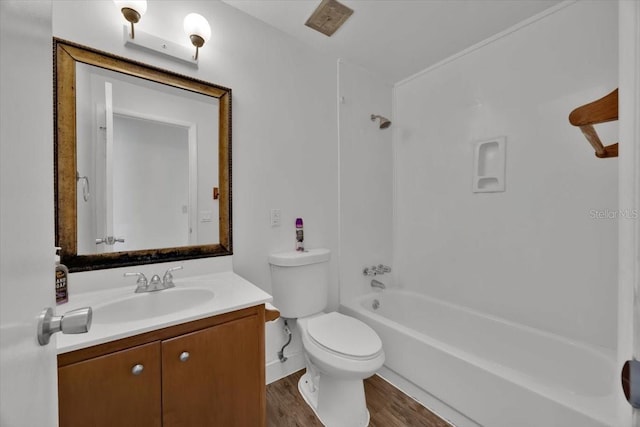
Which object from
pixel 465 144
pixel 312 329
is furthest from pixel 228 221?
pixel 465 144

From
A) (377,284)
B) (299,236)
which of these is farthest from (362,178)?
(377,284)

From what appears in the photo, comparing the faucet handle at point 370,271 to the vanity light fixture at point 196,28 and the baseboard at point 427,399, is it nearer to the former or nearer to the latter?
the baseboard at point 427,399

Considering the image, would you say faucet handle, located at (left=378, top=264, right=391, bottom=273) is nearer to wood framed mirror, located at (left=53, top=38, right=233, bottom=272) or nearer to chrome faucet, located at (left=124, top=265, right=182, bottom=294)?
wood framed mirror, located at (left=53, top=38, right=233, bottom=272)

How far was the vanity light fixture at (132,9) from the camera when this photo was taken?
3.86 ft

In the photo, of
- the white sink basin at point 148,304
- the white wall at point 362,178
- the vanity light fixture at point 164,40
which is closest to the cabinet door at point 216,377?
the white sink basin at point 148,304

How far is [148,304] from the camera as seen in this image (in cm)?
118

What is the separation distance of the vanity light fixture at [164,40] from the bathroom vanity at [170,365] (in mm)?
1172

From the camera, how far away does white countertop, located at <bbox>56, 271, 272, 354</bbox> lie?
0.81 metres

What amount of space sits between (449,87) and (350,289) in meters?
1.79

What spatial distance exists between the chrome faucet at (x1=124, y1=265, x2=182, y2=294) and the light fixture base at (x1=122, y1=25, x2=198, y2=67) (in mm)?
1083

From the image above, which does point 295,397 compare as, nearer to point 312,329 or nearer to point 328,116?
point 312,329

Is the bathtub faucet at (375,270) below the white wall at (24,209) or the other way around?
below

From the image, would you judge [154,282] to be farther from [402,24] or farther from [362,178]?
[402,24]

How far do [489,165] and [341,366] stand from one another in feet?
5.42
